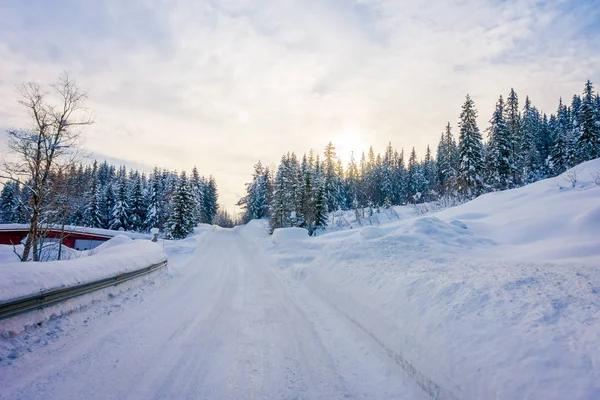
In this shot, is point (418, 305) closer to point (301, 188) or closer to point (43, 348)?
point (43, 348)

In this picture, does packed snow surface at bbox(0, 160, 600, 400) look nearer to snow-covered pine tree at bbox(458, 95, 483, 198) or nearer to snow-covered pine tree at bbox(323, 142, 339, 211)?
snow-covered pine tree at bbox(458, 95, 483, 198)

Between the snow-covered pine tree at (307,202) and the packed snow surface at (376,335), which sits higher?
the snow-covered pine tree at (307,202)

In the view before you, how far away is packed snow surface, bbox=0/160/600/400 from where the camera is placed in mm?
3102

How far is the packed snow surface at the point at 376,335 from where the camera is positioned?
310 cm

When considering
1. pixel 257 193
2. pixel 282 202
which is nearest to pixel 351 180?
pixel 257 193

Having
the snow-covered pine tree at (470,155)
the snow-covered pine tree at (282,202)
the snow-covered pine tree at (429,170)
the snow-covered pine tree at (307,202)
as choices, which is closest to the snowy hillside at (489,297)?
the snow-covered pine tree at (307,202)

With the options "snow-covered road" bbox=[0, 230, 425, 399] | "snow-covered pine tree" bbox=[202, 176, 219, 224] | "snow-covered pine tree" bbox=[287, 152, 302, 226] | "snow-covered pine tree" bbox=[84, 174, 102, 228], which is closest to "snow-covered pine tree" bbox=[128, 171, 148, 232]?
"snow-covered pine tree" bbox=[84, 174, 102, 228]

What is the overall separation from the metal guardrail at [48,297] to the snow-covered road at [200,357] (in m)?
0.38

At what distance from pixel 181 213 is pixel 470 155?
37.0 metres

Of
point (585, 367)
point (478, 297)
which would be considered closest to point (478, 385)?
Result: point (585, 367)

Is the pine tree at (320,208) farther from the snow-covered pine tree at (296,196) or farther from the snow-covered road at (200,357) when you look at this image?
the snow-covered road at (200,357)

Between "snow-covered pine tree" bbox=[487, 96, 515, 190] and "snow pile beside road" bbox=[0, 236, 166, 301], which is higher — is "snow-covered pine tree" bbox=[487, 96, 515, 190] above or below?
above

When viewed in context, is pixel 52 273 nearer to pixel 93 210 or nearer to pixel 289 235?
pixel 289 235

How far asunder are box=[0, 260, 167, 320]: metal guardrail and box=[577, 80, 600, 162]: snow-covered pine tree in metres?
48.2
